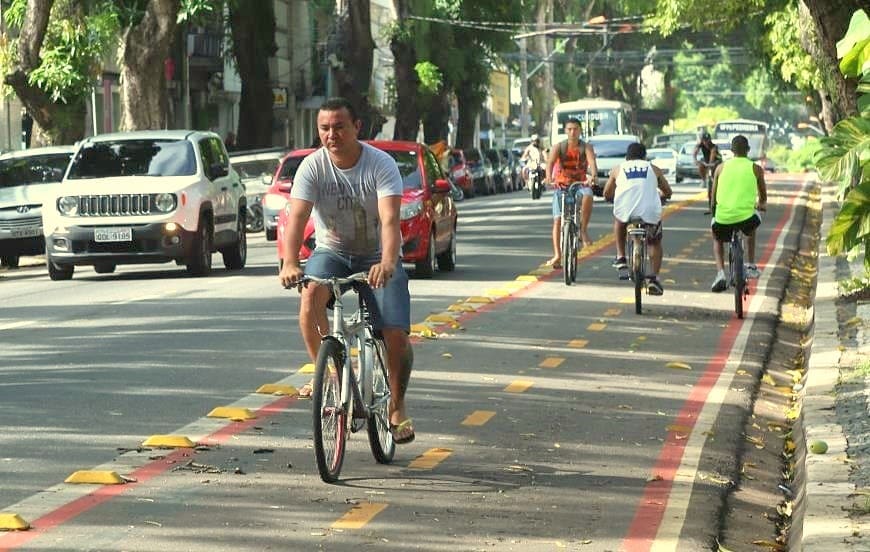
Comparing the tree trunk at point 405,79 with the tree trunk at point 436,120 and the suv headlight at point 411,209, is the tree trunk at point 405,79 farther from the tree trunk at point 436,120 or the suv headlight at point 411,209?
the suv headlight at point 411,209

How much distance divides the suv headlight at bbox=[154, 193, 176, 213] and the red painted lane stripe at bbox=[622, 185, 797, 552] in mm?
8970

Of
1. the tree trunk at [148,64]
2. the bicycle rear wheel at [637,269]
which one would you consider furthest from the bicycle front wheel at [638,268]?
the tree trunk at [148,64]

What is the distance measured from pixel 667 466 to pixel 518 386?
3.03 metres

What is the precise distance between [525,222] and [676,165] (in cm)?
4139

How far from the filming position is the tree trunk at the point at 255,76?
51.3m

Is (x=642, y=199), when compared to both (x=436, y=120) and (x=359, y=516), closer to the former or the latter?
(x=359, y=516)

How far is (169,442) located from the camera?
33.4 feet

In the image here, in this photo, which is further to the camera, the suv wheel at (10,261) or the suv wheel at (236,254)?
the suv wheel at (10,261)

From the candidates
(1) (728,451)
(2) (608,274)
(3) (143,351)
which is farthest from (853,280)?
(1) (728,451)

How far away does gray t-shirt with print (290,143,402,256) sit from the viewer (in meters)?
9.27

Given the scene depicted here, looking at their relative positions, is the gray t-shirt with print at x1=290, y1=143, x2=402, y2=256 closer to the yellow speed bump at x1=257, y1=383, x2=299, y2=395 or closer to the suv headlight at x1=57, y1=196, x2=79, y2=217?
the yellow speed bump at x1=257, y1=383, x2=299, y2=395

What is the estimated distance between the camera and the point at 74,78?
3603cm

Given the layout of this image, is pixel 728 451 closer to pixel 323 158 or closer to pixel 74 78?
pixel 323 158

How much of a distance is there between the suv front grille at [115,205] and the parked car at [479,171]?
38.8 m
